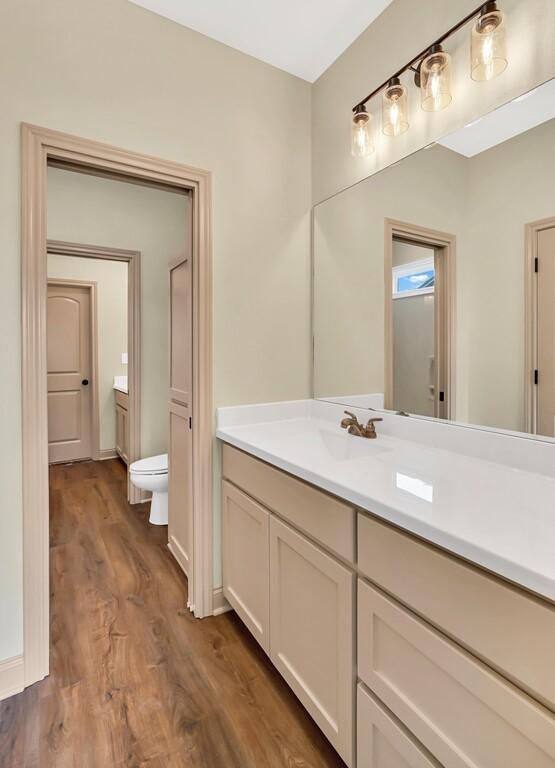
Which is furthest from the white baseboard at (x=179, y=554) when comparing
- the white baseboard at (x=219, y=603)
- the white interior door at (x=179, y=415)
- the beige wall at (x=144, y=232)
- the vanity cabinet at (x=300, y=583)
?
the beige wall at (x=144, y=232)

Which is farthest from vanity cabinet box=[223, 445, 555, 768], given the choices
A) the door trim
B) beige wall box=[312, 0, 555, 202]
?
the door trim

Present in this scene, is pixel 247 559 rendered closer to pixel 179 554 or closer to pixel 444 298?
pixel 179 554

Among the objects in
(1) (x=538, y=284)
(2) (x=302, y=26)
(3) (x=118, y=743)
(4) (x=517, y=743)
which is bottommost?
(3) (x=118, y=743)

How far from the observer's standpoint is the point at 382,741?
927 millimetres

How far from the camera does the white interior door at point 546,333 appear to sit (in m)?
1.13

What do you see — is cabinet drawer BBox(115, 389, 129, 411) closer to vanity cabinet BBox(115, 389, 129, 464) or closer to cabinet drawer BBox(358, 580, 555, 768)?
vanity cabinet BBox(115, 389, 129, 464)

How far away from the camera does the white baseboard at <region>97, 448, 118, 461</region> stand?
4512 millimetres

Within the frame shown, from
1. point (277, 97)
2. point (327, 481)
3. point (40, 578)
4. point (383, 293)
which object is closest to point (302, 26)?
point (277, 97)

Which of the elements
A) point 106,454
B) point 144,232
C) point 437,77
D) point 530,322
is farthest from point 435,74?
point 106,454

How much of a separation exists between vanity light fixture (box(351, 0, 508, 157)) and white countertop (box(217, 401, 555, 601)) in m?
1.15

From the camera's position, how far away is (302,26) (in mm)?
1700

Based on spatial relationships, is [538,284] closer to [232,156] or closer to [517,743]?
[517,743]

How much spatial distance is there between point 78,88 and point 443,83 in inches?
52.9

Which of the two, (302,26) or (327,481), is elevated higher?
(302,26)
